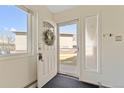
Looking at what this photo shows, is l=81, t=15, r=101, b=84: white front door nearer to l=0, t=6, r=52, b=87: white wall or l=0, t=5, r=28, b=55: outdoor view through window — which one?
l=0, t=6, r=52, b=87: white wall

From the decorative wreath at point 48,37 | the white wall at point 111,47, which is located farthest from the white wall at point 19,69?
the white wall at point 111,47

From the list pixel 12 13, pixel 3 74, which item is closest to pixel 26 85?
pixel 3 74

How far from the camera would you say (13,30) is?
3.13 m

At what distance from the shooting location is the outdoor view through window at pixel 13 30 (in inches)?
111

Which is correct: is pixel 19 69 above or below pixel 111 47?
below

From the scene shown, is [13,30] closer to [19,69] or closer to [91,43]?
[19,69]

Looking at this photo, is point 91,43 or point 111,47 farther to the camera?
point 91,43

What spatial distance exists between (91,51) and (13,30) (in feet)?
7.18

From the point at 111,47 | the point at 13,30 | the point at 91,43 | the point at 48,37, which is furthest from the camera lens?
the point at 48,37

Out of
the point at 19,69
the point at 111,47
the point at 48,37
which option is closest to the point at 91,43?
the point at 111,47

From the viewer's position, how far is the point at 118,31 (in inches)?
146
